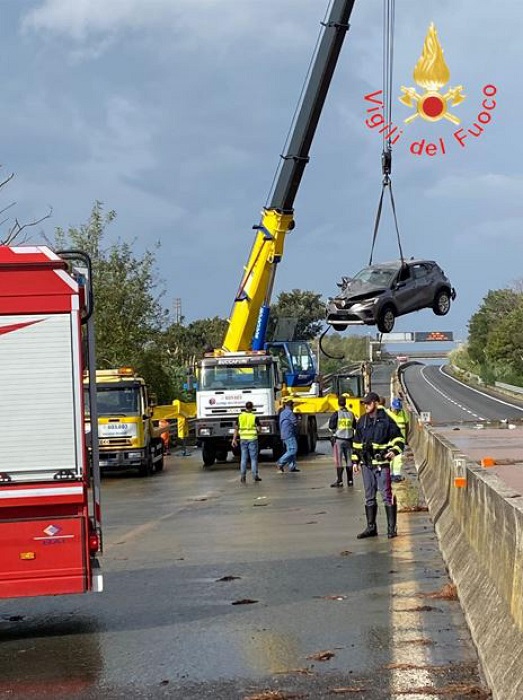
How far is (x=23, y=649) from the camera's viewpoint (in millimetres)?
8656

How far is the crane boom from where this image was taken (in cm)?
2822

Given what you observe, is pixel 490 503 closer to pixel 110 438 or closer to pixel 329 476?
pixel 329 476

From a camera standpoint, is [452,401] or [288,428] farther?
[452,401]

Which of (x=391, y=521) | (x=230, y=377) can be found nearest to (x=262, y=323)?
(x=230, y=377)

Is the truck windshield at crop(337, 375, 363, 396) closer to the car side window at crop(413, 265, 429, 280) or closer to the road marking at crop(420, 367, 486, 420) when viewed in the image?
the road marking at crop(420, 367, 486, 420)

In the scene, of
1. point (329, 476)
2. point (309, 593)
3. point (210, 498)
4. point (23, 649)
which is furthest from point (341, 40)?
point (23, 649)

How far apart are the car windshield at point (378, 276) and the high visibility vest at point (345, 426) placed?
277 centimetres

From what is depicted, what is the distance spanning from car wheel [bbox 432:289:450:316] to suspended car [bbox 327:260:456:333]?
0.17m

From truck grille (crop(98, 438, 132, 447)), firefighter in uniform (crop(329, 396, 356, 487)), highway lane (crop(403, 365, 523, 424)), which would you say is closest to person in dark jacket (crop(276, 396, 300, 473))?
firefighter in uniform (crop(329, 396, 356, 487))

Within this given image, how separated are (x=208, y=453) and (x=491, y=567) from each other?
77.6 feet

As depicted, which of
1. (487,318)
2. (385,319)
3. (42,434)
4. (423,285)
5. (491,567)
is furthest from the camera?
(487,318)

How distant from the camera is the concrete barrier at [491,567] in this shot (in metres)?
6.45

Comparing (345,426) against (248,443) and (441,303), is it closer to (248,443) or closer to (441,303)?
(248,443)

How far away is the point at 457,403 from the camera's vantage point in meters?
80.2
